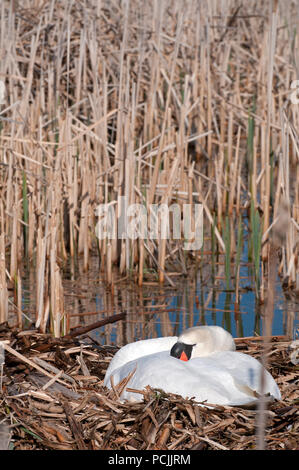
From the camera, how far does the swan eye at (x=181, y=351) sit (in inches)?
148

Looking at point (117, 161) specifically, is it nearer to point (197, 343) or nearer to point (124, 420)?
point (197, 343)

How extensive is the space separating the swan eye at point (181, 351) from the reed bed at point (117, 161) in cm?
120

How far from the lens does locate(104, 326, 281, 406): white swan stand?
340 cm

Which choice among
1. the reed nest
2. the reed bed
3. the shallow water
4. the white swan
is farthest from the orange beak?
the shallow water

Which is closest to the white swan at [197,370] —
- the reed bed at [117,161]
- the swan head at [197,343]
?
the swan head at [197,343]

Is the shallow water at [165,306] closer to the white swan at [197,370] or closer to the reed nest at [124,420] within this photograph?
the white swan at [197,370]

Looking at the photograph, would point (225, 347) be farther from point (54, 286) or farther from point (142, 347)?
point (54, 286)

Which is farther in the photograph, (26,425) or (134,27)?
(134,27)

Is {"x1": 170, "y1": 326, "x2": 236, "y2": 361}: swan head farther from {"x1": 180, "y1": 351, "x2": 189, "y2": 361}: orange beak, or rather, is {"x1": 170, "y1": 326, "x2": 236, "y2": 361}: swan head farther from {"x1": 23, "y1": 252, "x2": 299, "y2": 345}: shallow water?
{"x1": 23, "y1": 252, "x2": 299, "y2": 345}: shallow water

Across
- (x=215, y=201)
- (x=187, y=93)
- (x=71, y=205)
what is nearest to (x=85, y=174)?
(x=71, y=205)

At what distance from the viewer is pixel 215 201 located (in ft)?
27.1

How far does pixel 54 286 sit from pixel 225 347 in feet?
4.30
